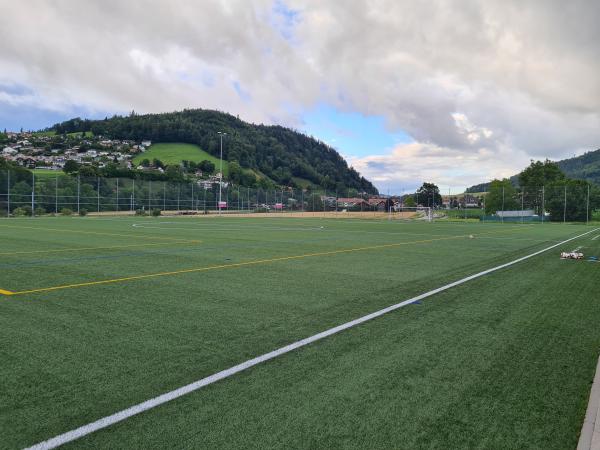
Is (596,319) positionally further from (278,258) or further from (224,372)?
(278,258)

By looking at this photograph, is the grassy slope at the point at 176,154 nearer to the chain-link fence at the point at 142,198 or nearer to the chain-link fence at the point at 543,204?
the chain-link fence at the point at 142,198

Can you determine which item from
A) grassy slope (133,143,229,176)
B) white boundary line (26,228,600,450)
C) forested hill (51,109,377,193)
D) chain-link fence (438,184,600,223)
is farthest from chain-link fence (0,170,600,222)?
grassy slope (133,143,229,176)

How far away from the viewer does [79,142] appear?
424 ft

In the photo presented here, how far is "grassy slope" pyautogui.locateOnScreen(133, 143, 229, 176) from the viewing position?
114 m

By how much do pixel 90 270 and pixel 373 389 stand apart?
7110mm

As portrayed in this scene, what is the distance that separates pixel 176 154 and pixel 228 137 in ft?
68.8

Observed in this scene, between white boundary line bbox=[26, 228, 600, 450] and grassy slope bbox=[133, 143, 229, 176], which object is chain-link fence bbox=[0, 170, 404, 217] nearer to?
white boundary line bbox=[26, 228, 600, 450]

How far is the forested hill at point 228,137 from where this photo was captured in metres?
130

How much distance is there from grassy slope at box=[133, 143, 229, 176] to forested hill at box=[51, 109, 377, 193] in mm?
2791

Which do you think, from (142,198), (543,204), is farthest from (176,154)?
(543,204)

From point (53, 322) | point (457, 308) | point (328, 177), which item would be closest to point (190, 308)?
point (53, 322)

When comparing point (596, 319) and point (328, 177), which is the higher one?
point (328, 177)

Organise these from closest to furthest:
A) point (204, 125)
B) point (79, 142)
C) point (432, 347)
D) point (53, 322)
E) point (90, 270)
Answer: point (432, 347) < point (53, 322) < point (90, 270) < point (79, 142) < point (204, 125)

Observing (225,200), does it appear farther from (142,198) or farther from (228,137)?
(228,137)
